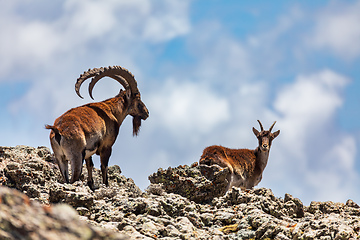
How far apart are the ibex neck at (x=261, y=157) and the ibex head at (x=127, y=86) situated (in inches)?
187

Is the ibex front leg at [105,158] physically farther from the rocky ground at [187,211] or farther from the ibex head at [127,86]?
the ibex head at [127,86]

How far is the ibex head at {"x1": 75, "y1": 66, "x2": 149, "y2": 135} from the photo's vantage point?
14.4 m

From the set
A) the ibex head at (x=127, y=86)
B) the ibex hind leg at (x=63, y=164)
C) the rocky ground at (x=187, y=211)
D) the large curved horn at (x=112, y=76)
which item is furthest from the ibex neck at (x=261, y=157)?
the ibex hind leg at (x=63, y=164)

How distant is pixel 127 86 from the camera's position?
15508 mm

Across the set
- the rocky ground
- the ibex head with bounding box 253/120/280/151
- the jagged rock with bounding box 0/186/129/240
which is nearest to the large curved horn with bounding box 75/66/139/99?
the rocky ground

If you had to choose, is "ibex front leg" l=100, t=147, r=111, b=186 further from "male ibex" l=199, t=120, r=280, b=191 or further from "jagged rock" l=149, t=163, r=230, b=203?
"male ibex" l=199, t=120, r=280, b=191

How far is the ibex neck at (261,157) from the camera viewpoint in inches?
727

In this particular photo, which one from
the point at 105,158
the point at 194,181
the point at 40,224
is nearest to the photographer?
the point at 40,224

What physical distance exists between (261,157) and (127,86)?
6.04 meters

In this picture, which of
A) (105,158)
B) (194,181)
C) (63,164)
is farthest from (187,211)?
(105,158)

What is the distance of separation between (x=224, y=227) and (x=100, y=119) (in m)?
5.87

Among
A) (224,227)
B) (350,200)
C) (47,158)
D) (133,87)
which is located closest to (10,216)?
(224,227)

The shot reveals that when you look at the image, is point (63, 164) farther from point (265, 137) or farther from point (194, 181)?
point (265, 137)

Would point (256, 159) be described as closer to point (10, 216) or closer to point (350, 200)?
point (350, 200)
